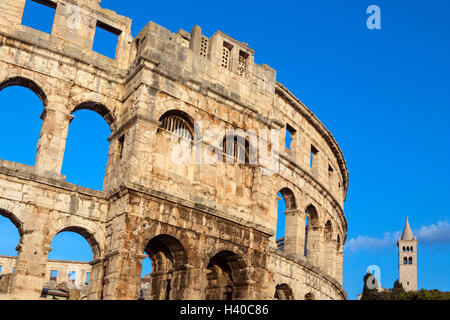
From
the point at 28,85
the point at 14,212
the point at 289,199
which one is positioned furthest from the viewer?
the point at 289,199

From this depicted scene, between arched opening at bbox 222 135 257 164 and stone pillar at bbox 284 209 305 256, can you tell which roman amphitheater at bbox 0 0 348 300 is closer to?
arched opening at bbox 222 135 257 164

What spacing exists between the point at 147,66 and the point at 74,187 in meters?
4.63

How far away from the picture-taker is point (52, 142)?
1827 cm

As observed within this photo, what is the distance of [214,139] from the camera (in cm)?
2031

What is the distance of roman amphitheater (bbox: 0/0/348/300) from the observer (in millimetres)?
17188

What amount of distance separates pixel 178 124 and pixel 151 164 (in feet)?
7.77

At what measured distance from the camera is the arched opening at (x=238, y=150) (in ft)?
68.2

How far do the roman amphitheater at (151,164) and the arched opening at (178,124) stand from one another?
0.04 m

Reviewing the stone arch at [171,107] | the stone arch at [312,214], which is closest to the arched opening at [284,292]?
the stone arch at [312,214]

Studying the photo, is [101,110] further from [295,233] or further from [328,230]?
[328,230]

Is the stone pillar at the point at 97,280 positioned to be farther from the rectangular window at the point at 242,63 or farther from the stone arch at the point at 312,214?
the stone arch at the point at 312,214

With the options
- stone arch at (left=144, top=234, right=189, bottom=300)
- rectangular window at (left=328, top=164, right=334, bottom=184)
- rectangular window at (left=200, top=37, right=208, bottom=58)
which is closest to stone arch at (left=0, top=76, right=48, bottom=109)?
stone arch at (left=144, top=234, right=189, bottom=300)

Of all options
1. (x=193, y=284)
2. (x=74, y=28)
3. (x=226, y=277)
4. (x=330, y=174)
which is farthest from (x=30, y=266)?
(x=330, y=174)
